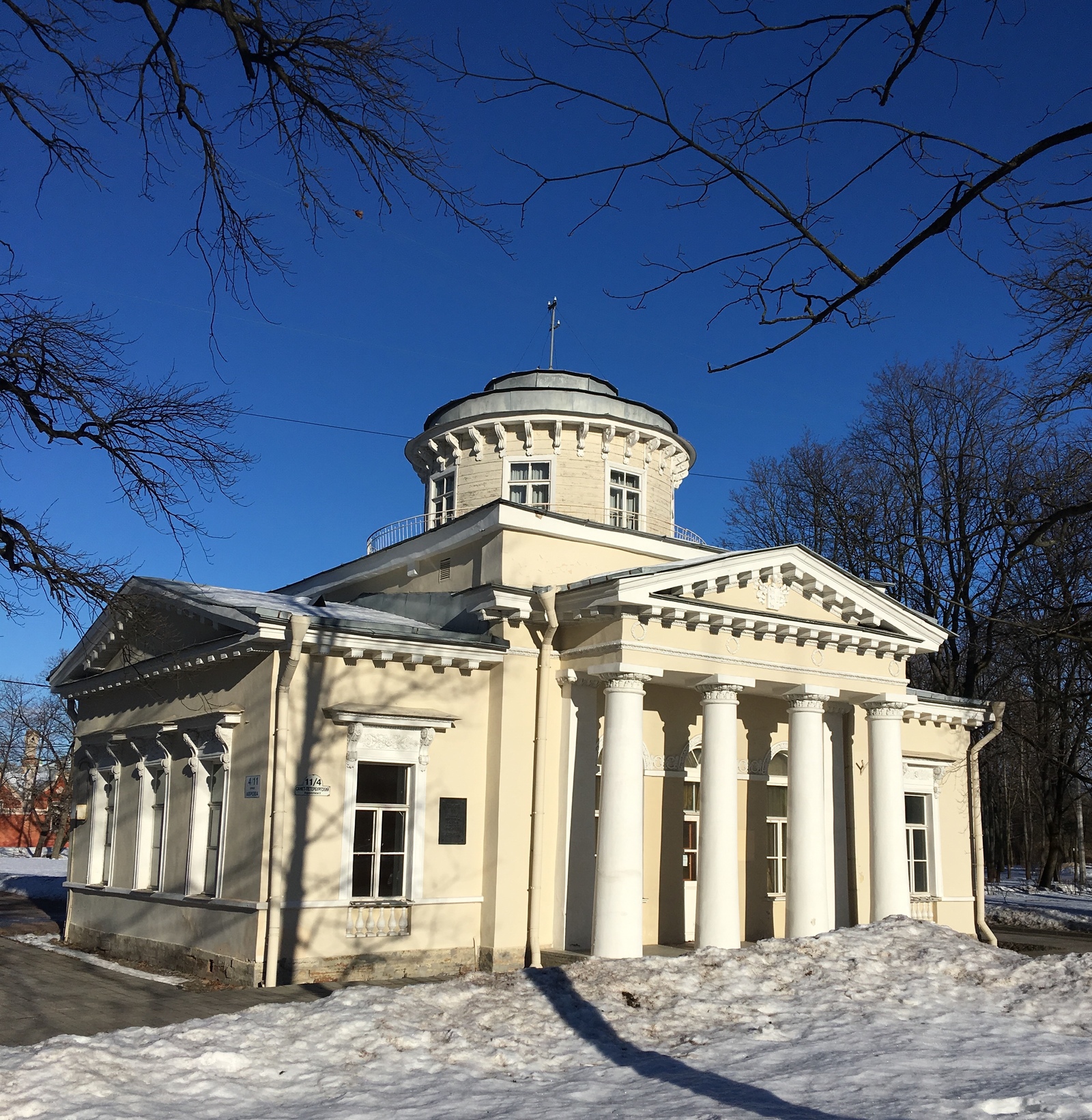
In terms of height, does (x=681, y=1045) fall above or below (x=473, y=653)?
below

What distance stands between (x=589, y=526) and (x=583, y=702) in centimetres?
285

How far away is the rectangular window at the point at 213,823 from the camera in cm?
1448

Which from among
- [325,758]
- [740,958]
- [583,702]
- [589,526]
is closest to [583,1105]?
[740,958]

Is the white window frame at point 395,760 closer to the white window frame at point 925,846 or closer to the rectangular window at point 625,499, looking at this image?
the rectangular window at point 625,499

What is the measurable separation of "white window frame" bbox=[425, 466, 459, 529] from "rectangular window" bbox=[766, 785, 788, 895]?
715 cm

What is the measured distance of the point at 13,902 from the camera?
2591 cm

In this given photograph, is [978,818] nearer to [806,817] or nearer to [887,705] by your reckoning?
[887,705]

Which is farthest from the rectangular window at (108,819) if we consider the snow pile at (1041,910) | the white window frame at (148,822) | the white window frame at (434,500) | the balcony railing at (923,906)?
the snow pile at (1041,910)

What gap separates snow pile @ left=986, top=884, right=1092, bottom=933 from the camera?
24797mm

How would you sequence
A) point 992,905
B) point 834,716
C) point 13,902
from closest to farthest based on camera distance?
point 834,716 < point 13,902 < point 992,905

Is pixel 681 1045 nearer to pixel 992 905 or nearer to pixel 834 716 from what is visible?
pixel 834 716

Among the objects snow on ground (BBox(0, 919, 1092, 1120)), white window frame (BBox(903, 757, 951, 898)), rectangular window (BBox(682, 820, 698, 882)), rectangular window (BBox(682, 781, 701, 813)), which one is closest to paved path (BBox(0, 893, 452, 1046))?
snow on ground (BBox(0, 919, 1092, 1120))

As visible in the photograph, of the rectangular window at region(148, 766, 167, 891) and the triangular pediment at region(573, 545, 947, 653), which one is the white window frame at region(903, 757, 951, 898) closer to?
the triangular pediment at region(573, 545, 947, 653)

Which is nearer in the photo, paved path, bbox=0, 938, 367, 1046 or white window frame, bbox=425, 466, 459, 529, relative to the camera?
paved path, bbox=0, 938, 367, 1046
